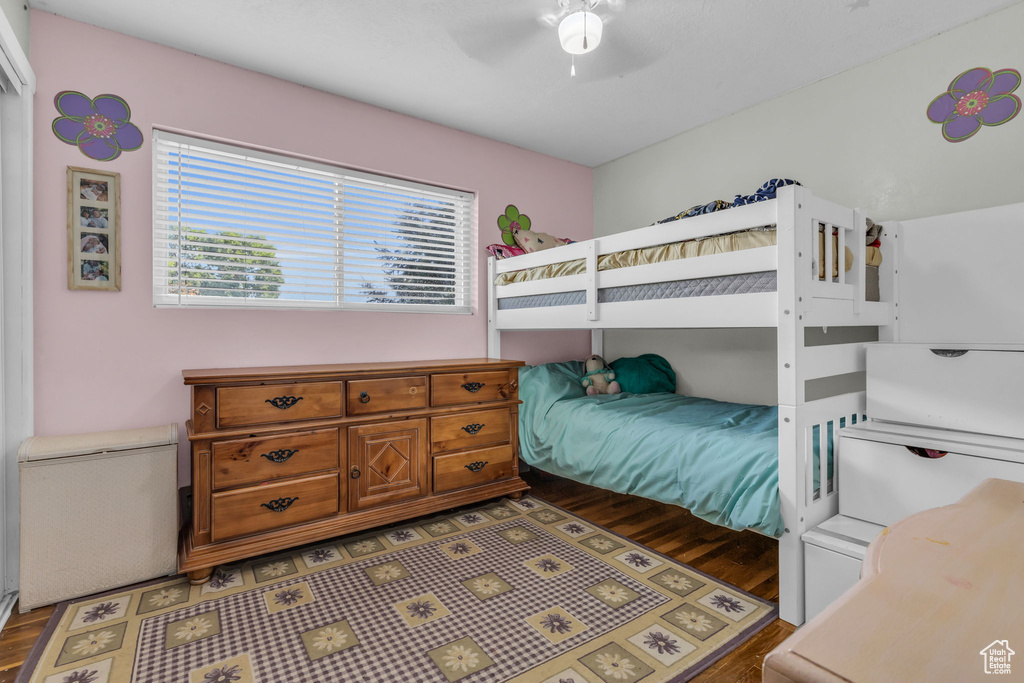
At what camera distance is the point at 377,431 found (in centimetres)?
238

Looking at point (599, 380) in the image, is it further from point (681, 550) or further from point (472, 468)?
point (681, 550)

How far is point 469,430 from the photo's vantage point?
8.83 ft

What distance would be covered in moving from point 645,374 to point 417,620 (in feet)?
7.24

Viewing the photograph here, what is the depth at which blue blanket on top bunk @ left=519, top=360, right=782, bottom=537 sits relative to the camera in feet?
6.00

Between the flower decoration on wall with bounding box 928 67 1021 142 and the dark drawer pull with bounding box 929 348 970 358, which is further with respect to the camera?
the flower decoration on wall with bounding box 928 67 1021 142

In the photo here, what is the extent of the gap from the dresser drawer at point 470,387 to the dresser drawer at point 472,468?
0.30 metres

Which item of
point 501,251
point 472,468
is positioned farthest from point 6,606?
point 501,251

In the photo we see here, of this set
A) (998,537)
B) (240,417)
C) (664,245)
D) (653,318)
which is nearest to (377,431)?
(240,417)

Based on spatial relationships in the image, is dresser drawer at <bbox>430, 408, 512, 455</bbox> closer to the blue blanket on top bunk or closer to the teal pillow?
the blue blanket on top bunk

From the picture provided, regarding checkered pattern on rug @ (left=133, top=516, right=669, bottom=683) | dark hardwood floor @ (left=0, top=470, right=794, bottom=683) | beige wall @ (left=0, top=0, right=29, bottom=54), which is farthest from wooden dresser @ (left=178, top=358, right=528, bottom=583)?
beige wall @ (left=0, top=0, right=29, bottom=54)

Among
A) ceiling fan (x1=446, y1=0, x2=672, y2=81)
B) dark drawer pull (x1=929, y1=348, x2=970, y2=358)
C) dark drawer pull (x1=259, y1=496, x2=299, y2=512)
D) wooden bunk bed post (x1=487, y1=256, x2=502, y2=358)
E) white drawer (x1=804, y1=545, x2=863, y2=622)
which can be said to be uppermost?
ceiling fan (x1=446, y1=0, x2=672, y2=81)

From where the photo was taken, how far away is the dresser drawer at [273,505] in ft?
6.61

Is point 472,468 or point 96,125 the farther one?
point 472,468

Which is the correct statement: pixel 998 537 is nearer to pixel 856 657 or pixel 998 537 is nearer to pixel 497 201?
pixel 856 657
